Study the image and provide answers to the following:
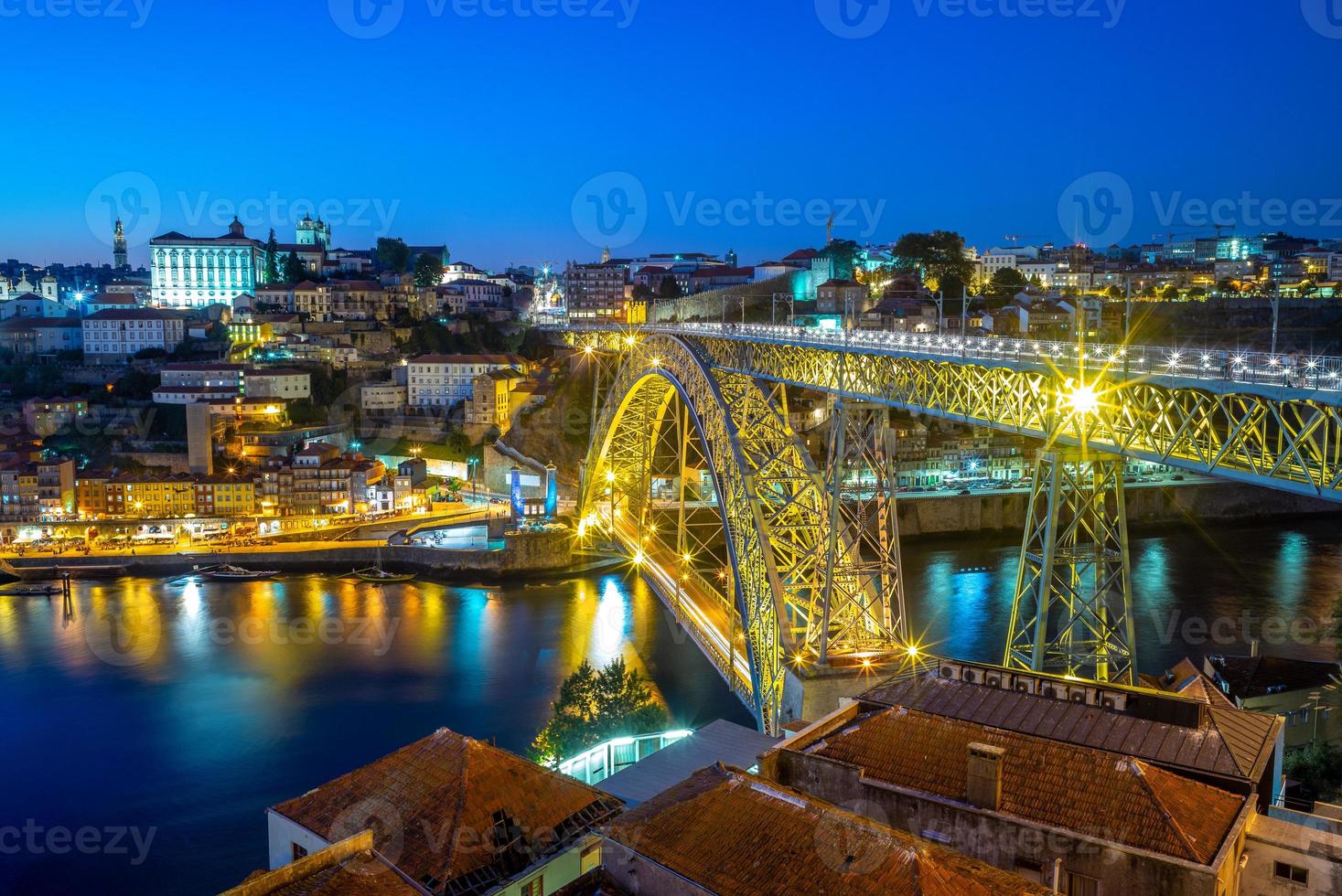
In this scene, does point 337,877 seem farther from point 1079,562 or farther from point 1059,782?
point 1079,562

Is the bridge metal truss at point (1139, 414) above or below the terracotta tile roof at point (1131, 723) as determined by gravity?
above

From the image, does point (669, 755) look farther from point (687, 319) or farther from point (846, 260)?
point (846, 260)

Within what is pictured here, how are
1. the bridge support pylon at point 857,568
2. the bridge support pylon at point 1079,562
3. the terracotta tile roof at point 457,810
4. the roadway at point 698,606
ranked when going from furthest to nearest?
the roadway at point 698,606, the bridge support pylon at point 857,568, the bridge support pylon at point 1079,562, the terracotta tile roof at point 457,810

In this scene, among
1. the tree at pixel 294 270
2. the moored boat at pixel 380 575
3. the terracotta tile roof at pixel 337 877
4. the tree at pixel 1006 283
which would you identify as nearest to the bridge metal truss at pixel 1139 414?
the terracotta tile roof at pixel 337 877

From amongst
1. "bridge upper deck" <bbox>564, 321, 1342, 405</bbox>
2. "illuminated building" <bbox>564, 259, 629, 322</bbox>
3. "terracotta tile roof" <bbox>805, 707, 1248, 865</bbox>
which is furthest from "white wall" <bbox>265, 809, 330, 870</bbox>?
"illuminated building" <bbox>564, 259, 629, 322</bbox>

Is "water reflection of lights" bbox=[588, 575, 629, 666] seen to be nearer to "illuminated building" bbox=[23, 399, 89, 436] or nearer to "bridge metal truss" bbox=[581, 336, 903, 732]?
"bridge metal truss" bbox=[581, 336, 903, 732]

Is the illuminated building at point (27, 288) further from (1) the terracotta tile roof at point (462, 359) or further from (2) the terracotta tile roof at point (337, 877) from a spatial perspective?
(2) the terracotta tile roof at point (337, 877)
